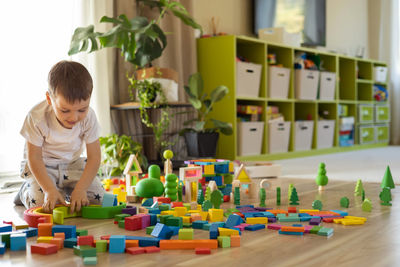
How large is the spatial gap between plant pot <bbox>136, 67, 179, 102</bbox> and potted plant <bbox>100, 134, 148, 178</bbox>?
1.14 feet

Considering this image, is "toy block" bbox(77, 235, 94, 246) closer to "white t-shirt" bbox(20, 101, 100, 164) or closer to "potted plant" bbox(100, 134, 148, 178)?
"white t-shirt" bbox(20, 101, 100, 164)

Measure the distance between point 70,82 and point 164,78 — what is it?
1544 millimetres

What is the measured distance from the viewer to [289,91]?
422 cm

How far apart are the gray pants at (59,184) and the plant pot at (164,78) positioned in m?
1.20

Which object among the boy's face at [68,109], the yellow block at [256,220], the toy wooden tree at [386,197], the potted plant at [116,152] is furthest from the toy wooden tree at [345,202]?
the potted plant at [116,152]

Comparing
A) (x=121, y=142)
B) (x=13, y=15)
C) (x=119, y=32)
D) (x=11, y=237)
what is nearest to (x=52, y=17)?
(x=13, y=15)

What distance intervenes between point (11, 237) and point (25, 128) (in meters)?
0.53

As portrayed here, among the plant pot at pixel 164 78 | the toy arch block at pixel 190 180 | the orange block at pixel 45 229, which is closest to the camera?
the orange block at pixel 45 229

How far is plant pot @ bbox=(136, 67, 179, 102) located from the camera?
9.59ft

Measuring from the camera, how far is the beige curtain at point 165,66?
3.20 metres

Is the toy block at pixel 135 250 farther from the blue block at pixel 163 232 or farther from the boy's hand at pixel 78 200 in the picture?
the boy's hand at pixel 78 200

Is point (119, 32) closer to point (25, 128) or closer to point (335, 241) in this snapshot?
point (25, 128)

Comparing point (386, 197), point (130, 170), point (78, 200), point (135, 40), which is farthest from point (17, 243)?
point (135, 40)

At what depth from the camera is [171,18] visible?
346cm
